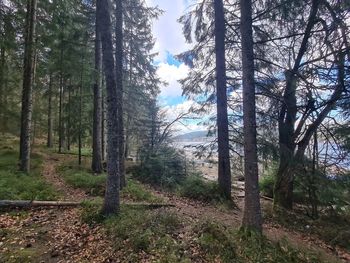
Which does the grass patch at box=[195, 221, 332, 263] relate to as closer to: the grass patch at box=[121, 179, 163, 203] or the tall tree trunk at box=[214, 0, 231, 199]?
the grass patch at box=[121, 179, 163, 203]

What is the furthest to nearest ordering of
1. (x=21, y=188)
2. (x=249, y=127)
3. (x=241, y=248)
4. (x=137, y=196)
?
(x=137, y=196) → (x=21, y=188) → (x=249, y=127) → (x=241, y=248)

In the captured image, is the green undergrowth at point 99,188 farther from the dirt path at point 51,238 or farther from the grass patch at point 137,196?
the dirt path at point 51,238

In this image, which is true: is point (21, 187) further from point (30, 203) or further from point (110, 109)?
point (110, 109)

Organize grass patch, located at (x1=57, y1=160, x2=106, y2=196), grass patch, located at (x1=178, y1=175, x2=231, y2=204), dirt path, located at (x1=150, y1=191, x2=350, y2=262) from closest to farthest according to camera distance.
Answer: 1. dirt path, located at (x1=150, y1=191, x2=350, y2=262)
2. grass patch, located at (x1=57, y1=160, x2=106, y2=196)
3. grass patch, located at (x1=178, y1=175, x2=231, y2=204)

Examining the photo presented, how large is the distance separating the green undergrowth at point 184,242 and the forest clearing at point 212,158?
29 mm

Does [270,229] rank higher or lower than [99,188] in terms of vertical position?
lower

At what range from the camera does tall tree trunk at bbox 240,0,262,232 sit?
575cm

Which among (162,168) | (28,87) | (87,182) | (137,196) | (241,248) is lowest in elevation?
(241,248)

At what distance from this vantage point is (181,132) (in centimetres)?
1488

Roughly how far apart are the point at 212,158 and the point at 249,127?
5.12m

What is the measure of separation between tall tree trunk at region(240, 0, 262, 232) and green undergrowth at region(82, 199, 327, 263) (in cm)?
52

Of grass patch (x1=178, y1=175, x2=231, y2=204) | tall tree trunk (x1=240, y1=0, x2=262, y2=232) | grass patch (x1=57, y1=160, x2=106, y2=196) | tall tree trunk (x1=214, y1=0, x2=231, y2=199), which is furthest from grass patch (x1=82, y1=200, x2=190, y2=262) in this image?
tall tree trunk (x1=214, y1=0, x2=231, y2=199)

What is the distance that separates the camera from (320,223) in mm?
8266

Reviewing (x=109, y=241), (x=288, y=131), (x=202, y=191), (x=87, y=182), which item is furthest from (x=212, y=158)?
(x=109, y=241)
